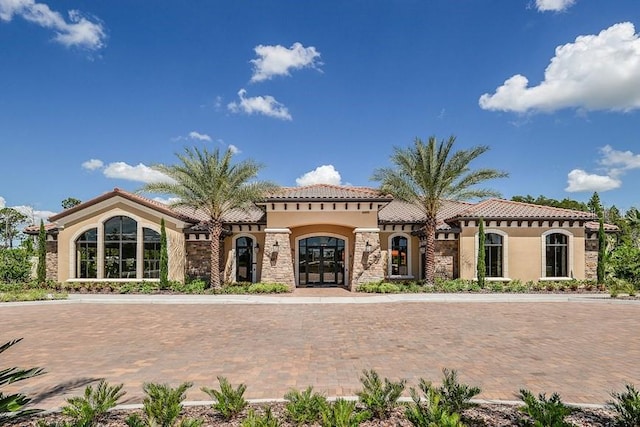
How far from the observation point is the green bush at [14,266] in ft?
69.3

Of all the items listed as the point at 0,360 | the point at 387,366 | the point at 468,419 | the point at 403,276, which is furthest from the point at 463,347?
the point at 403,276

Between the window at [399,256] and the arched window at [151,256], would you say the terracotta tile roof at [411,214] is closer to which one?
the window at [399,256]

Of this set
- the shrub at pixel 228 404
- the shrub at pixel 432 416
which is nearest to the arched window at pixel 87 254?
the shrub at pixel 228 404

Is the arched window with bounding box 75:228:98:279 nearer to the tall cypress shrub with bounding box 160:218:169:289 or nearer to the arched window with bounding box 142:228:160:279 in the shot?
the arched window with bounding box 142:228:160:279

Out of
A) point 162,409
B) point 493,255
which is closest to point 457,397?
point 162,409

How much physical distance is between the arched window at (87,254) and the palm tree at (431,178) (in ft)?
51.8

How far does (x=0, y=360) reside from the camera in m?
8.06

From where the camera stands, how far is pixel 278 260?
20.3 m

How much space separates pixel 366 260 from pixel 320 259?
3.69 meters

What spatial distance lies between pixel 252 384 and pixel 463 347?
5.18 m

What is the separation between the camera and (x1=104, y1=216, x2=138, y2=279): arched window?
21250mm

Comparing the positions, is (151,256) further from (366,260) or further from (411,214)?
(411,214)

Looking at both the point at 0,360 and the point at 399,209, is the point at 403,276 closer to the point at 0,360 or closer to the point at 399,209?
the point at 399,209

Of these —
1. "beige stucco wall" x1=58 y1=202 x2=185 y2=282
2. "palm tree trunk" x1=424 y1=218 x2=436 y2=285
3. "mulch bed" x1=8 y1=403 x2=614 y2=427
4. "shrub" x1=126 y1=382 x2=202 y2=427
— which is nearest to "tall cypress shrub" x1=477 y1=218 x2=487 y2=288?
"palm tree trunk" x1=424 y1=218 x2=436 y2=285
